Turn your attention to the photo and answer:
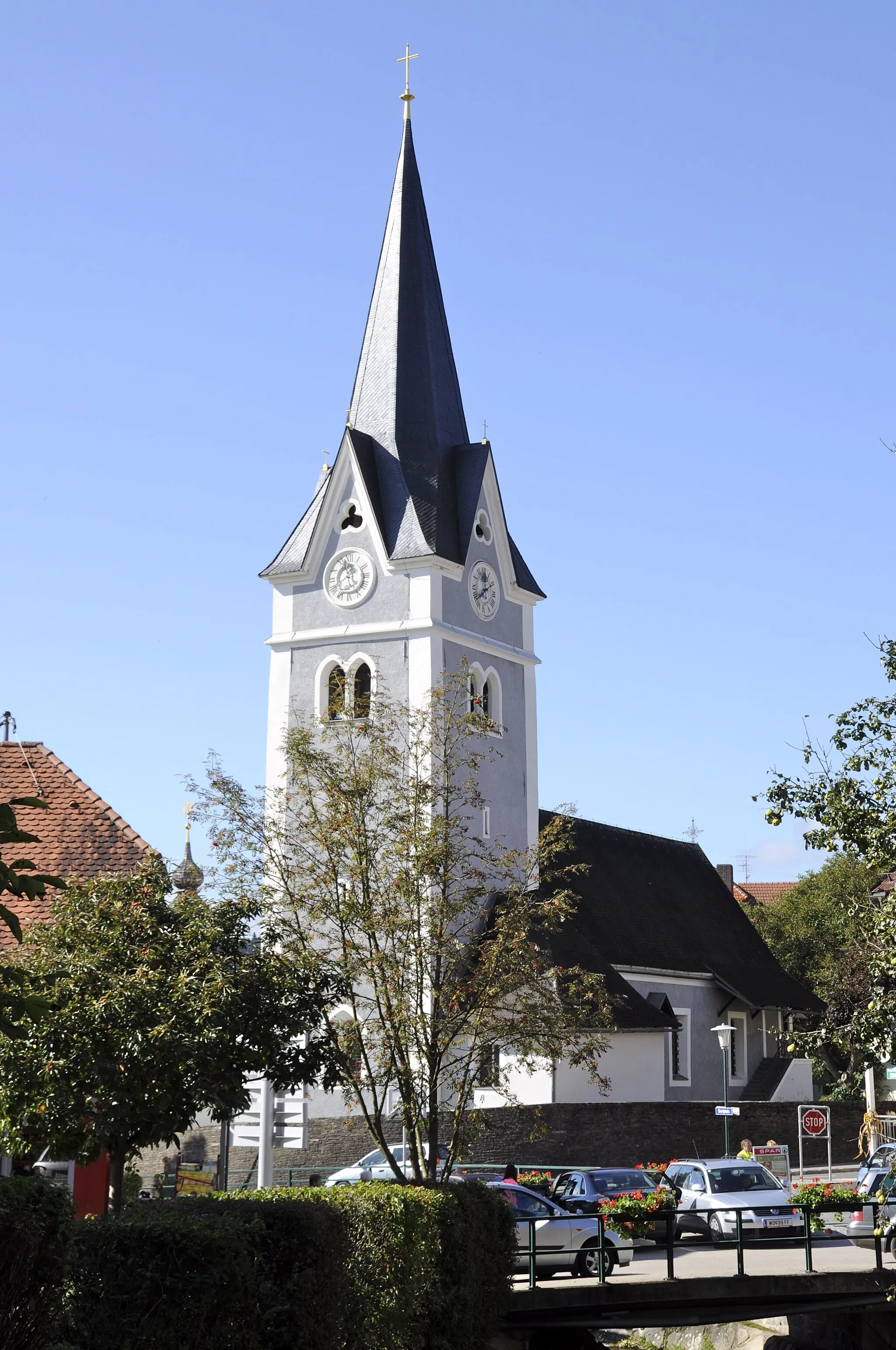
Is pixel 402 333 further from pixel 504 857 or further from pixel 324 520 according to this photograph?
pixel 504 857

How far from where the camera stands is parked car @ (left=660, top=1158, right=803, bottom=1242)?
87.7 feet

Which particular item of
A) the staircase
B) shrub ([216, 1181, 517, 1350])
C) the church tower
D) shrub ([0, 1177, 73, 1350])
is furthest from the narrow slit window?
the staircase

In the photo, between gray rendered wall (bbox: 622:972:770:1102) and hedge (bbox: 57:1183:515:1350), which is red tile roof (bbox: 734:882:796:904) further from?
hedge (bbox: 57:1183:515:1350)

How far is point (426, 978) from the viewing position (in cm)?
2177

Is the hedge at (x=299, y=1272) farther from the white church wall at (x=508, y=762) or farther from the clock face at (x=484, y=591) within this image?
the clock face at (x=484, y=591)

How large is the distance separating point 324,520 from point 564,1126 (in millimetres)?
18341

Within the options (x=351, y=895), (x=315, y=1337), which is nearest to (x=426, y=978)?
(x=351, y=895)

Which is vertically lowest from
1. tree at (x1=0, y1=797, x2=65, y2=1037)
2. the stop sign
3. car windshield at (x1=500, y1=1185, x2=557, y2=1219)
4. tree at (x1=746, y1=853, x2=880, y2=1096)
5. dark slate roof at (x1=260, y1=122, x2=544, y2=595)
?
car windshield at (x1=500, y1=1185, x2=557, y2=1219)

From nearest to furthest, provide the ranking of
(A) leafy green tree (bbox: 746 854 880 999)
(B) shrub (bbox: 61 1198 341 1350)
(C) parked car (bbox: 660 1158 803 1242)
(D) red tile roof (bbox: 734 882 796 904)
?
(B) shrub (bbox: 61 1198 341 1350) → (C) parked car (bbox: 660 1158 803 1242) → (A) leafy green tree (bbox: 746 854 880 999) → (D) red tile roof (bbox: 734 882 796 904)

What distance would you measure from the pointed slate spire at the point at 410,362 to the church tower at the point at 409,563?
1.7 inches

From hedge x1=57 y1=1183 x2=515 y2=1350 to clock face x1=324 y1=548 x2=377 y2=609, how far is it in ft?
92.4

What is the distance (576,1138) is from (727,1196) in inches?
415

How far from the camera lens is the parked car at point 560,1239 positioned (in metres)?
24.3

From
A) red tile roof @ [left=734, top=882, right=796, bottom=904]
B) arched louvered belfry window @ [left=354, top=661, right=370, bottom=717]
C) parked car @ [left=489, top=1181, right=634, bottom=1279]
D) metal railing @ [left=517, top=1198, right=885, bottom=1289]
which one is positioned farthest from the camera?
red tile roof @ [left=734, top=882, right=796, bottom=904]
